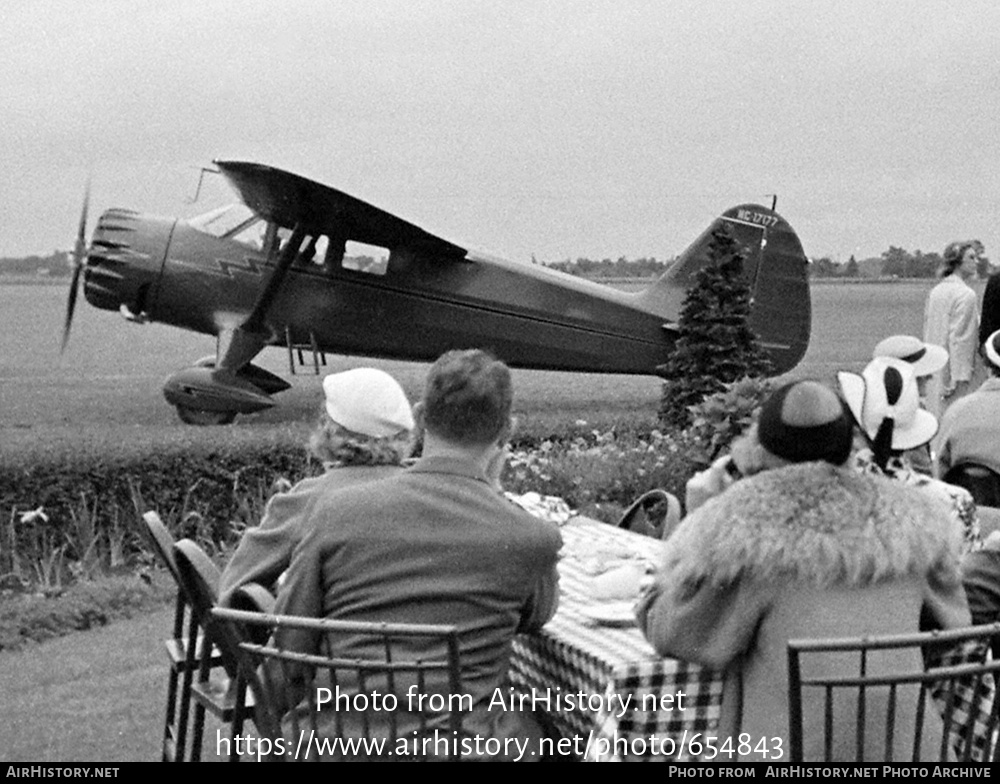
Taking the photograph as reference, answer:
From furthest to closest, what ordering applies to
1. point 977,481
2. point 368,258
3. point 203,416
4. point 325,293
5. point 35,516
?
point 368,258, point 325,293, point 203,416, point 35,516, point 977,481

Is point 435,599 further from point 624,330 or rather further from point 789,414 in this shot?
point 624,330

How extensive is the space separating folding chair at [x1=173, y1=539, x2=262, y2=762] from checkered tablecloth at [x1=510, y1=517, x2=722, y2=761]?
27.2 inches

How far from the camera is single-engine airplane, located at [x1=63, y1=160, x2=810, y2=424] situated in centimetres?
1194

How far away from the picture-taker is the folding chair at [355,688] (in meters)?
2.57

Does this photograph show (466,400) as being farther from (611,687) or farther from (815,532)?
(815,532)

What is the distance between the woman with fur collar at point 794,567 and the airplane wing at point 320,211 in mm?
8713

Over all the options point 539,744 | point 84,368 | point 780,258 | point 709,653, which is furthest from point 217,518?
point 84,368

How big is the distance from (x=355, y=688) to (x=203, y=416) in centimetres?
953

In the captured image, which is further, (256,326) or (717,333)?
(256,326)

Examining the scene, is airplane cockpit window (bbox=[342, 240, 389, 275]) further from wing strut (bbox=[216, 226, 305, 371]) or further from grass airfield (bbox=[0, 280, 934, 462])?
grass airfield (bbox=[0, 280, 934, 462])

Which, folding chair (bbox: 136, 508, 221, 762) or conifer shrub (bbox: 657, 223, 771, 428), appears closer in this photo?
folding chair (bbox: 136, 508, 221, 762)

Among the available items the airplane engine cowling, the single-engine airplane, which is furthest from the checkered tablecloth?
the single-engine airplane

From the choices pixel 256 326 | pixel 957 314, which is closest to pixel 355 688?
pixel 957 314

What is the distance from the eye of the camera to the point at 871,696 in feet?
8.27
